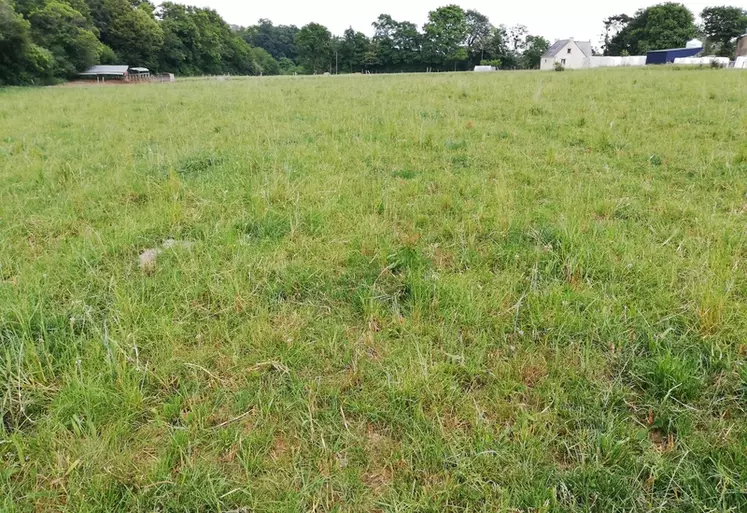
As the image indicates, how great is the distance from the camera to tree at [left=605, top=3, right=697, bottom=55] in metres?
78.0

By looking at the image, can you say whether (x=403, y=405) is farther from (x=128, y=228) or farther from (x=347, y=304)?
(x=128, y=228)

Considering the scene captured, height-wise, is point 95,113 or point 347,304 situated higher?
point 95,113

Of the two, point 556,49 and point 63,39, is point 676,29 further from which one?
point 63,39

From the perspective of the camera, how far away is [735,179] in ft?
17.0

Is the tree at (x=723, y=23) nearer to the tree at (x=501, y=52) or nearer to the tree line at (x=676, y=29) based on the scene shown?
the tree line at (x=676, y=29)

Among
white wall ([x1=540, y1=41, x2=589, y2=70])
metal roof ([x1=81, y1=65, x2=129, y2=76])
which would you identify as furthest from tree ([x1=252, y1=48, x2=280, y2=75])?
white wall ([x1=540, y1=41, x2=589, y2=70])

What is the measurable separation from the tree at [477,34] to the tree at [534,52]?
973 centimetres

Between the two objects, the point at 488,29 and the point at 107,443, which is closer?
the point at 107,443

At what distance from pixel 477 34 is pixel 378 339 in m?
120

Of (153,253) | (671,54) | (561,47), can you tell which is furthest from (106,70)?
(671,54)

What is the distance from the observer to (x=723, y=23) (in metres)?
86.4

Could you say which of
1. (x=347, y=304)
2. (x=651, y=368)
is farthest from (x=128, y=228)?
(x=651, y=368)

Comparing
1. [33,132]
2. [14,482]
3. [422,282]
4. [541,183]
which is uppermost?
[33,132]

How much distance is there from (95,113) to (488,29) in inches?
4548
